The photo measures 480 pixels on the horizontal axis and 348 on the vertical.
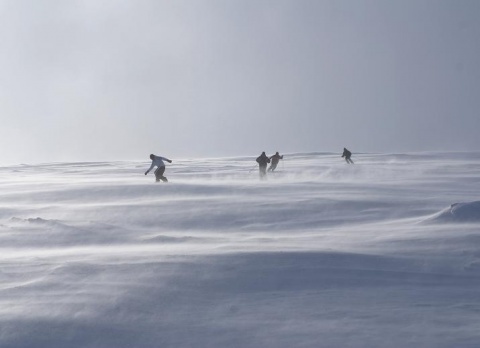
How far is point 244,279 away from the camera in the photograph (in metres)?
8.30

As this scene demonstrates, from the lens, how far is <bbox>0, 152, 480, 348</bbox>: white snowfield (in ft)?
21.7

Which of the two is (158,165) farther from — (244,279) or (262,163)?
(244,279)

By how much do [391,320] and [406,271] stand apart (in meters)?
1.99

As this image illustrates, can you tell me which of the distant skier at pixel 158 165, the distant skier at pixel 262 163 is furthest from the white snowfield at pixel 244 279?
the distant skier at pixel 262 163

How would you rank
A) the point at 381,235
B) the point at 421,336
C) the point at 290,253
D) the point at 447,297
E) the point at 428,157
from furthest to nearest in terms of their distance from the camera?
1. the point at 428,157
2. the point at 381,235
3. the point at 290,253
4. the point at 447,297
5. the point at 421,336

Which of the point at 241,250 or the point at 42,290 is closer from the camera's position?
Answer: the point at 42,290

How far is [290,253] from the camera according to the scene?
962cm

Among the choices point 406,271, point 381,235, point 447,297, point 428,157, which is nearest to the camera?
point 447,297

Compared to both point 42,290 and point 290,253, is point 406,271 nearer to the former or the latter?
point 290,253

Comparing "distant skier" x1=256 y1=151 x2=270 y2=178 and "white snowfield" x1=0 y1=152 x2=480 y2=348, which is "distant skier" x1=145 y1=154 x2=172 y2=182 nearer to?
"distant skier" x1=256 y1=151 x2=270 y2=178

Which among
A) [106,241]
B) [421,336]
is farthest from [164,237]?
[421,336]

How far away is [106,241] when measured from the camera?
11852 millimetres

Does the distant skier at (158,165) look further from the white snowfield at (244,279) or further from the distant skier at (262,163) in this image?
the white snowfield at (244,279)

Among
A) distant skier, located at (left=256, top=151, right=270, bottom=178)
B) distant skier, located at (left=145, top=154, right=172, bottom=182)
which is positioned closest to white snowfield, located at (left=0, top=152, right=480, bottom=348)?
distant skier, located at (left=145, top=154, right=172, bottom=182)
